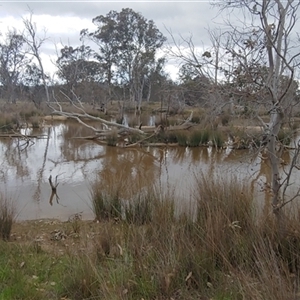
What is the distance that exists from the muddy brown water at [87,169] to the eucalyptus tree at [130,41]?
1414 centimetres

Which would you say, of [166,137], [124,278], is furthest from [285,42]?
[166,137]

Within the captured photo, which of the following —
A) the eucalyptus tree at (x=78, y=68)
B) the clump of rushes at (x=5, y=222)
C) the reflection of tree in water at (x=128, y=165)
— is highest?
the eucalyptus tree at (x=78, y=68)

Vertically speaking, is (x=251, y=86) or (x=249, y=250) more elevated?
(x=251, y=86)

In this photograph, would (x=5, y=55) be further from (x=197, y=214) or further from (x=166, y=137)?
(x=197, y=214)

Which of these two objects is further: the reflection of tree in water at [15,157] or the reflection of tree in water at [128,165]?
the reflection of tree in water at [15,157]

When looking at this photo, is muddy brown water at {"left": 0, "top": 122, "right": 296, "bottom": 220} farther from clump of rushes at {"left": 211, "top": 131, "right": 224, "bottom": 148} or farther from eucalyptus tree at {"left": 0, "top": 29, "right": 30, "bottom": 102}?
eucalyptus tree at {"left": 0, "top": 29, "right": 30, "bottom": 102}

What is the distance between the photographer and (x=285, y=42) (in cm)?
237

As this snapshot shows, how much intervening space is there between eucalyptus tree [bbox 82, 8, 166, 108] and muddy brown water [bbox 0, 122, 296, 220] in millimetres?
14136

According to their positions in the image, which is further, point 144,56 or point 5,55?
point 5,55

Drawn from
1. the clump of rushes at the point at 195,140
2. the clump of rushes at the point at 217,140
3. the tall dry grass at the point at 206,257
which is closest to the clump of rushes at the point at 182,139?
the clump of rushes at the point at 195,140

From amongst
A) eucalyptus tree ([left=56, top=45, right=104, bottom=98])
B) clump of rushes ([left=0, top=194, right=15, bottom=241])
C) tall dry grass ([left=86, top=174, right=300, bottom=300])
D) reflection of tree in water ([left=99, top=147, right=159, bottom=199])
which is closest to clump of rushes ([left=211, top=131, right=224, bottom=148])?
reflection of tree in water ([left=99, top=147, right=159, bottom=199])

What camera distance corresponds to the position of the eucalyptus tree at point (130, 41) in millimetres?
24703

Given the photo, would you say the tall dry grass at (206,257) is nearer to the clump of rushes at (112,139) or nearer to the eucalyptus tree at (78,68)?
the clump of rushes at (112,139)

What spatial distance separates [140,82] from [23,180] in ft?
68.7
